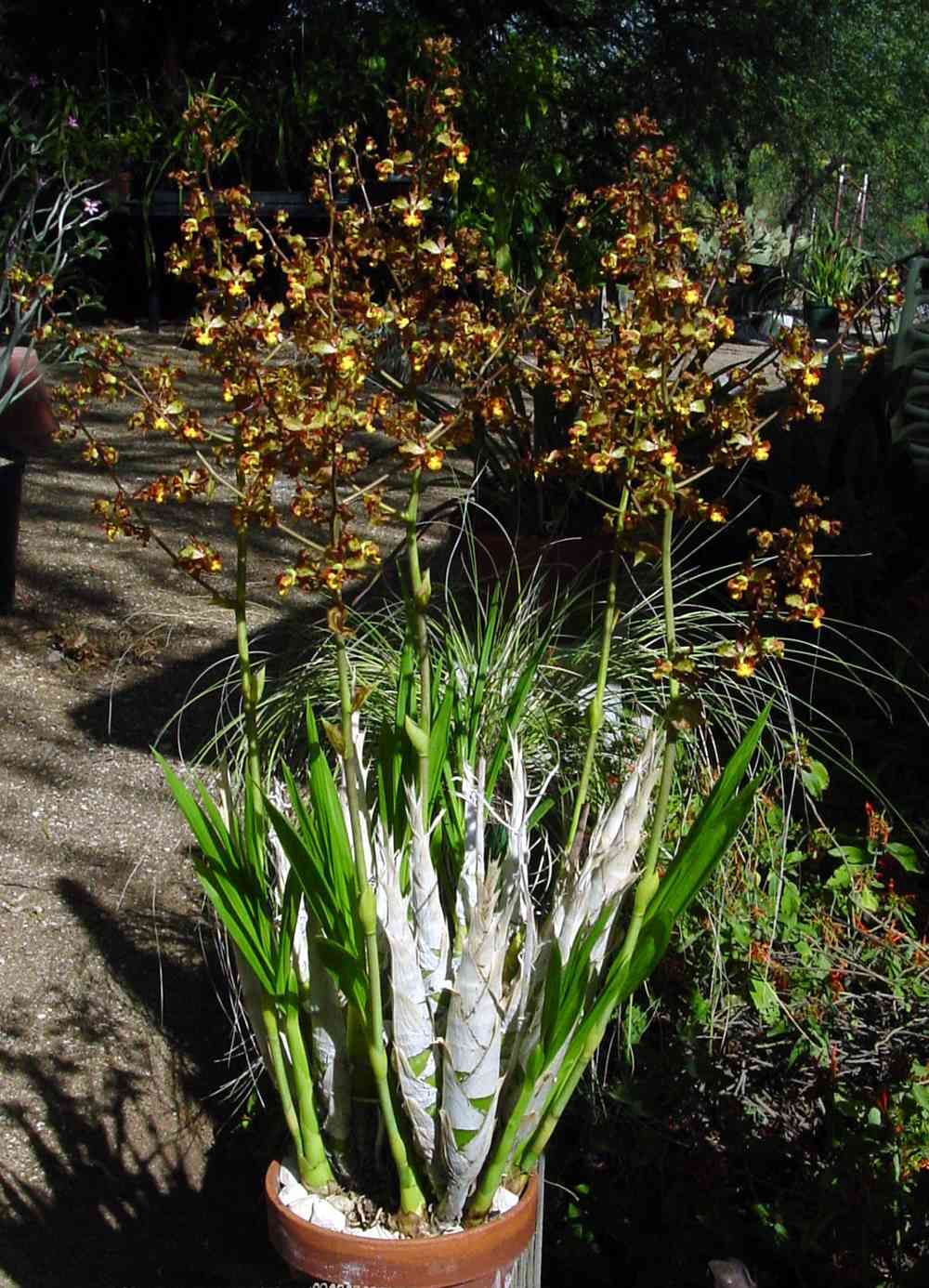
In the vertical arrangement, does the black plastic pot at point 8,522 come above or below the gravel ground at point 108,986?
above

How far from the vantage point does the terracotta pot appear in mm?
1529

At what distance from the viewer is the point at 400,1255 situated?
153 cm

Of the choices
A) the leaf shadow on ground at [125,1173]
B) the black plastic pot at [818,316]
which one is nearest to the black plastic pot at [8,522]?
the leaf shadow on ground at [125,1173]

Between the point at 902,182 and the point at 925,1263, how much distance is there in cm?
1864

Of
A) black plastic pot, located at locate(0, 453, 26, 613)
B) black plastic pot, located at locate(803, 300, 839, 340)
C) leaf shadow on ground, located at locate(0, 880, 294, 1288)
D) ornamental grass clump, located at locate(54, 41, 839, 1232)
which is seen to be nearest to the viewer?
ornamental grass clump, located at locate(54, 41, 839, 1232)

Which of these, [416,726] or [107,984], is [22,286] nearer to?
[416,726]

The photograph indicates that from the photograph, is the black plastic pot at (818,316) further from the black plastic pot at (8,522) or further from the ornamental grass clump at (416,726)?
the ornamental grass clump at (416,726)

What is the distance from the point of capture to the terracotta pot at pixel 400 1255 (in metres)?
1.53

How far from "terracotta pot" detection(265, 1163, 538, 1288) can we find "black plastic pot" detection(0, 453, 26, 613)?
3.02 meters

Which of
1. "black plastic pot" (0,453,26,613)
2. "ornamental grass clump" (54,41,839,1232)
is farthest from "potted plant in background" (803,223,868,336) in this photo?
"ornamental grass clump" (54,41,839,1232)

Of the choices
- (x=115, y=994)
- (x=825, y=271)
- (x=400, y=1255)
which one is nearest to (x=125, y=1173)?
(x=115, y=994)

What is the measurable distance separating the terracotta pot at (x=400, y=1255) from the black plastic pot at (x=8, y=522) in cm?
302

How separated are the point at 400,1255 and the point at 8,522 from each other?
3.16 m

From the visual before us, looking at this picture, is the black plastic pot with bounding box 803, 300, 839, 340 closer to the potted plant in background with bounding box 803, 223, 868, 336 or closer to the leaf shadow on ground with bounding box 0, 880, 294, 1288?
the potted plant in background with bounding box 803, 223, 868, 336
